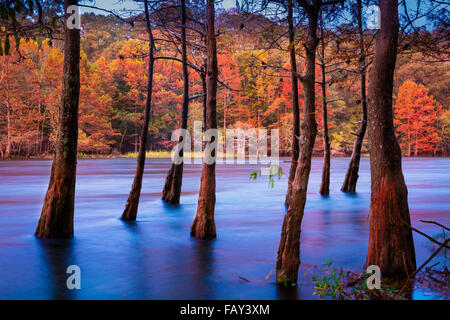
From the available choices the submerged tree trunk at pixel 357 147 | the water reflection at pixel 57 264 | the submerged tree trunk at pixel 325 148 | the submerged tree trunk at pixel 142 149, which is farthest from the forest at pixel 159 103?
the water reflection at pixel 57 264

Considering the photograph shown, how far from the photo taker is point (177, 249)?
31.8 ft

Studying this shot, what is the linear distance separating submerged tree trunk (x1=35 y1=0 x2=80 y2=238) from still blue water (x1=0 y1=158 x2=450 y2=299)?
57cm

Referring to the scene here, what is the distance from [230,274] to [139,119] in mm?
51953

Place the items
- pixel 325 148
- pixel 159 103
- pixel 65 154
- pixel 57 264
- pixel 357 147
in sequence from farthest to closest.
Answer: pixel 159 103 → pixel 357 147 → pixel 325 148 → pixel 65 154 → pixel 57 264

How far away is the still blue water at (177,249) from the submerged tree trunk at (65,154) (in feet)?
1.85

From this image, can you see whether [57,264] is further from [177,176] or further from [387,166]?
[177,176]

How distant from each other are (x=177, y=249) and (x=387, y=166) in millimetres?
5176

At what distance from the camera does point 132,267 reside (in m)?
8.37

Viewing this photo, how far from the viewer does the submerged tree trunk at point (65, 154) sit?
9.20 m

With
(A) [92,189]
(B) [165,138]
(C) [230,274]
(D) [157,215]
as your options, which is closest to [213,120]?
(C) [230,274]

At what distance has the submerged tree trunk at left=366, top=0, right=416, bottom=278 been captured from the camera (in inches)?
236

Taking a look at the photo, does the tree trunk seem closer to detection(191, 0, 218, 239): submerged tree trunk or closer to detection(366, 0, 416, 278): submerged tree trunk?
detection(366, 0, 416, 278): submerged tree trunk

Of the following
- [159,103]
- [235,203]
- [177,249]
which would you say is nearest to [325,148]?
[235,203]

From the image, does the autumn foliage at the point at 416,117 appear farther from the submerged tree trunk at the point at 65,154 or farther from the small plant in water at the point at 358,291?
the small plant in water at the point at 358,291
